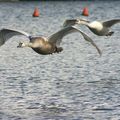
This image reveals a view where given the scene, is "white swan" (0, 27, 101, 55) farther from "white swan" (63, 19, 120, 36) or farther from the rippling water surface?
A: the rippling water surface

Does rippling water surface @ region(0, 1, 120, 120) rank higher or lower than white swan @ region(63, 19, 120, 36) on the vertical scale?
lower

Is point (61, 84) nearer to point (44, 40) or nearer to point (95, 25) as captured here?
point (95, 25)

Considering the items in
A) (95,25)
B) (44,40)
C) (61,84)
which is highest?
(95,25)

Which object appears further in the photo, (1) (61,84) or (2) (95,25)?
(1) (61,84)

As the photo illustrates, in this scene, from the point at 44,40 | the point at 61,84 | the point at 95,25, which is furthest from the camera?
the point at 61,84

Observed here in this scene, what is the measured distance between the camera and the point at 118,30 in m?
90.1

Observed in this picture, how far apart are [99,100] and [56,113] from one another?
15.1 ft

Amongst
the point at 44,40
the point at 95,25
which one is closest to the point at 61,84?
the point at 95,25

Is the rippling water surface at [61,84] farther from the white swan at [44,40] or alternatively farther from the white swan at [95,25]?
the white swan at [95,25]

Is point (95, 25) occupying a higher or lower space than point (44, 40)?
higher

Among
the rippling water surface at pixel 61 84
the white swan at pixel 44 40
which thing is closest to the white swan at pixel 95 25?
the white swan at pixel 44 40

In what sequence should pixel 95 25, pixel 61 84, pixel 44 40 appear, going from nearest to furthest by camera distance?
1. pixel 44 40
2. pixel 95 25
3. pixel 61 84

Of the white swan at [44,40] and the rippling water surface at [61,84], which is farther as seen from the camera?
the rippling water surface at [61,84]

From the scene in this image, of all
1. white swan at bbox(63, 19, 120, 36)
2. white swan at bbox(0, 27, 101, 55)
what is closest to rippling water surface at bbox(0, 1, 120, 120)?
white swan at bbox(0, 27, 101, 55)
